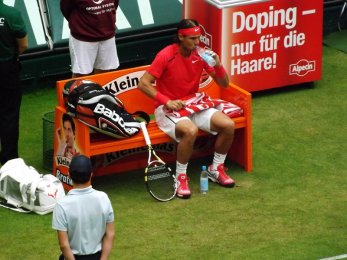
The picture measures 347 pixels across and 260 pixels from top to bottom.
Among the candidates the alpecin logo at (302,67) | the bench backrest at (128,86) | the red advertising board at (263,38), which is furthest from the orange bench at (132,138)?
the alpecin logo at (302,67)

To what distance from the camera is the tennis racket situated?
987cm

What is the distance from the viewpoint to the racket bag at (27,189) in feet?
31.6

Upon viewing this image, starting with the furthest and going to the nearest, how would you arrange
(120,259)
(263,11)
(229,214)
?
1. (263,11)
2. (229,214)
3. (120,259)

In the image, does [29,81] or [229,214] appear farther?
[29,81]

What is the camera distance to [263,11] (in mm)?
12227

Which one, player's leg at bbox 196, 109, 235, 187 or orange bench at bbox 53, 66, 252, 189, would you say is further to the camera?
player's leg at bbox 196, 109, 235, 187

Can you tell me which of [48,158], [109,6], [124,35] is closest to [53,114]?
[48,158]

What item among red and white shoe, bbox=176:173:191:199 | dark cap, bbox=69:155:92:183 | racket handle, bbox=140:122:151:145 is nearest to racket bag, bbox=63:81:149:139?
racket handle, bbox=140:122:151:145

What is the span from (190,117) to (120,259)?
2.03 m

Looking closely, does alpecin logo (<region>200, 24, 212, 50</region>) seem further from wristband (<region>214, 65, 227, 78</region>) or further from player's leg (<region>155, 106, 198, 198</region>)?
player's leg (<region>155, 106, 198, 198</region>)

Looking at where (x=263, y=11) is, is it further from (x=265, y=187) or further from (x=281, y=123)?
(x=265, y=187)

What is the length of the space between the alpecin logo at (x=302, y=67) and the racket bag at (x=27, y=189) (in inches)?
156

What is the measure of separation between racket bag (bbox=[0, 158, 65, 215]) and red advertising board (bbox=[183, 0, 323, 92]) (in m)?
3.20

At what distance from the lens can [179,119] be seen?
33.2 ft
